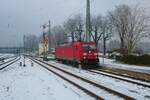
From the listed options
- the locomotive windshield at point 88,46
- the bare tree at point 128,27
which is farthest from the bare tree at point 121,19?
the locomotive windshield at point 88,46

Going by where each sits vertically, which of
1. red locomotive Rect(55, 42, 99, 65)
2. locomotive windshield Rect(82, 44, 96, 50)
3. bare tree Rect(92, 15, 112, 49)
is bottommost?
red locomotive Rect(55, 42, 99, 65)

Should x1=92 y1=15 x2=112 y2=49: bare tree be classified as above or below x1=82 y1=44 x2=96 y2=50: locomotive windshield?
above

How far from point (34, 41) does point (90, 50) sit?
162m

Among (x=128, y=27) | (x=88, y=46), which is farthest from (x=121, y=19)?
(x=88, y=46)

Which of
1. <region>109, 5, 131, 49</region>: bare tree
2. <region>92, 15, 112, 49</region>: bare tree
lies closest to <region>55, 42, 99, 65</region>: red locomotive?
<region>109, 5, 131, 49</region>: bare tree

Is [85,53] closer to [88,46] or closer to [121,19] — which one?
[88,46]

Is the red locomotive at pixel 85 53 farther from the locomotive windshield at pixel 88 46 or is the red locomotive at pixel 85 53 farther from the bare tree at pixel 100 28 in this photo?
the bare tree at pixel 100 28

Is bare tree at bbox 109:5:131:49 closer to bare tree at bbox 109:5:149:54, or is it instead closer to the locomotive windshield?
bare tree at bbox 109:5:149:54

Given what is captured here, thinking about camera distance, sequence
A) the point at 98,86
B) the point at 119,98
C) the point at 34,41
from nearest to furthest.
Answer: the point at 119,98 → the point at 98,86 → the point at 34,41

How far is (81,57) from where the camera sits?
38688 mm

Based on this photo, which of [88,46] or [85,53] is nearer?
[85,53]

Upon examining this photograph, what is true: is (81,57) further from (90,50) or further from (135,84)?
(135,84)

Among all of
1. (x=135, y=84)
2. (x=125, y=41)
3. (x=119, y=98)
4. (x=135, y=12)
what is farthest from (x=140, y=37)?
(x=119, y=98)

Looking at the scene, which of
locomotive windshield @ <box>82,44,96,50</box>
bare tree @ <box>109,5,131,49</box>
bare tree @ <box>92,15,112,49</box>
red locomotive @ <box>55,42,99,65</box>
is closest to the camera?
red locomotive @ <box>55,42,99,65</box>
